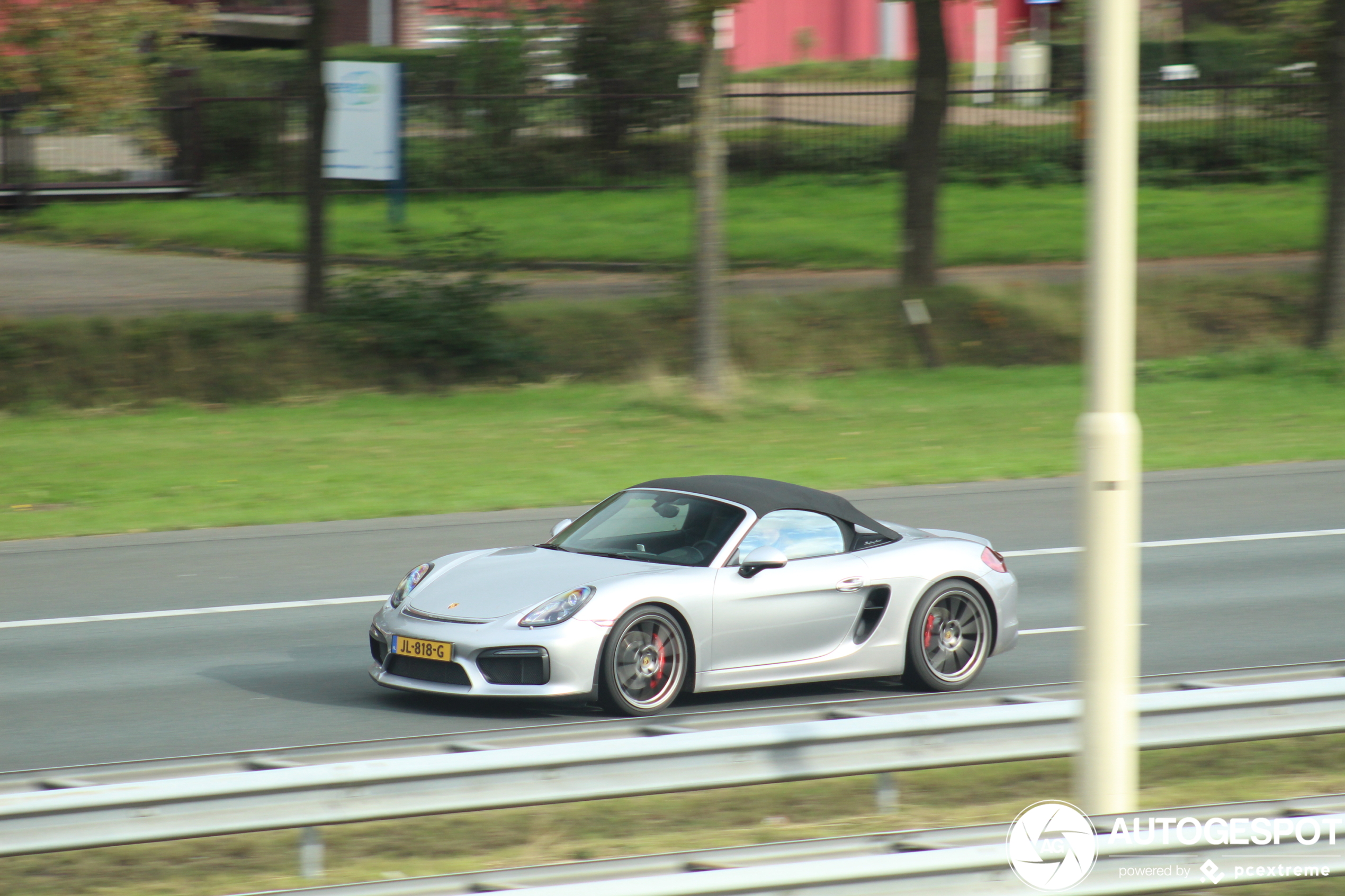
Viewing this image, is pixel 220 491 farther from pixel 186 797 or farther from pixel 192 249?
pixel 192 249

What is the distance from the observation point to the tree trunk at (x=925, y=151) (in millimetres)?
24938

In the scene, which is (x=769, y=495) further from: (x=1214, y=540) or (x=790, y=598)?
(x=1214, y=540)

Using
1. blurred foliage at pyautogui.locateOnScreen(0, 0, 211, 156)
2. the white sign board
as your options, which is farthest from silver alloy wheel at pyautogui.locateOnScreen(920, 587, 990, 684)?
the white sign board

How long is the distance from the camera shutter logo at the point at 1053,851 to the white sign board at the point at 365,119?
2544 centimetres

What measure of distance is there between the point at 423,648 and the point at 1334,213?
20073 mm

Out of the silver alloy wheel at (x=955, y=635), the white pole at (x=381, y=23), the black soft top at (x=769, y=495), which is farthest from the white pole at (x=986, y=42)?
the silver alloy wheel at (x=955, y=635)

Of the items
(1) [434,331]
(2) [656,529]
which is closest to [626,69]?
(1) [434,331]

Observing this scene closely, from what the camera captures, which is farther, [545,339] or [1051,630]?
[545,339]

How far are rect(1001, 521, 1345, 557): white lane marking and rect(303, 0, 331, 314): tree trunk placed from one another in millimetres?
13157

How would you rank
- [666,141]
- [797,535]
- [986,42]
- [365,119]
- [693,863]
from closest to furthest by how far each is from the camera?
[693,863]
[797,535]
[365,119]
[666,141]
[986,42]

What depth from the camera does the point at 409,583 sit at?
9.03 m

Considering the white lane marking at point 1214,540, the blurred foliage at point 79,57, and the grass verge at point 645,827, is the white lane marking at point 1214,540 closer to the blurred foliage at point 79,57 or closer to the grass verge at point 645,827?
the grass verge at point 645,827

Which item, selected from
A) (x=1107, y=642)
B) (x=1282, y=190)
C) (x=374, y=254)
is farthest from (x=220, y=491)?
(x=1282, y=190)

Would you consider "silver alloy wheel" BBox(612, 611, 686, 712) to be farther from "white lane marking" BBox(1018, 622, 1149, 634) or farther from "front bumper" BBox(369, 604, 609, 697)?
"white lane marking" BBox(1018, 622, 1149, 634)
